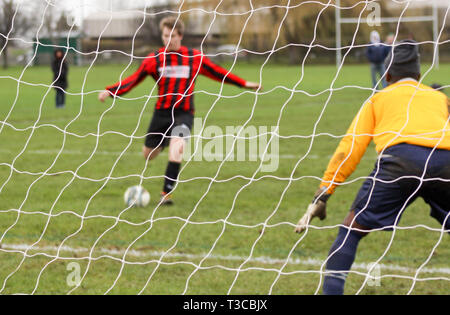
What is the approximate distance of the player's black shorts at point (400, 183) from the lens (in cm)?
340

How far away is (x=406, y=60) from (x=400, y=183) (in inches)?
26.9

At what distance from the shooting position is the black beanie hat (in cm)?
362

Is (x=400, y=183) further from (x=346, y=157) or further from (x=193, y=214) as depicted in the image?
(x=193, y=214)

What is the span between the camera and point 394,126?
3484 mm

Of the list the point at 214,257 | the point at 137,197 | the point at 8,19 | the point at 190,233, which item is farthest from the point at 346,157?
the point at 8,19

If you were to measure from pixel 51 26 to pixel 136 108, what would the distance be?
→ 6337 millimetres

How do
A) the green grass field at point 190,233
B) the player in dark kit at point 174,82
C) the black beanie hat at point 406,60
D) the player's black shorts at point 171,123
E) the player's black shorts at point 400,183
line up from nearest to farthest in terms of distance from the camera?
the player's black shorts at point 400,183 → the black beanie hat at point 406,60 → the green grass field at point 190,233 → the player in dark kit at point 174,82 → the player's black shorts at point 171,123

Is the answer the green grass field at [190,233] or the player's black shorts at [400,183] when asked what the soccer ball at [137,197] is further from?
the player's black shorts at [400,183]

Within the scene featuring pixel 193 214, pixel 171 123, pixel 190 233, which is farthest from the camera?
pixel 171 123

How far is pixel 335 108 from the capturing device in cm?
1541

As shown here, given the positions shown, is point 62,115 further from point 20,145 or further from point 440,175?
point 440,175

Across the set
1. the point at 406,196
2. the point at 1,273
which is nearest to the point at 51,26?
the point at 1,273

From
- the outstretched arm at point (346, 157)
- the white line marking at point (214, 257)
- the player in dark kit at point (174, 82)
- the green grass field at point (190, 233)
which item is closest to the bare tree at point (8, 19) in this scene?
the green grass field at point (190, 233)

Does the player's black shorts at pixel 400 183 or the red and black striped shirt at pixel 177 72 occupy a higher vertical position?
the red and black striped shirt at pixel 177 72
